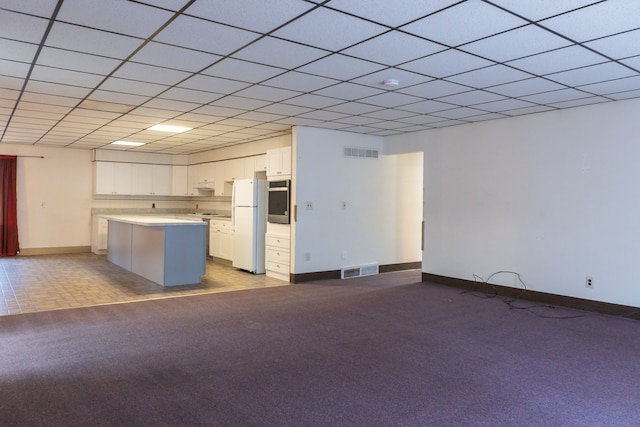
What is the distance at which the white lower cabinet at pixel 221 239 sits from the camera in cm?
874

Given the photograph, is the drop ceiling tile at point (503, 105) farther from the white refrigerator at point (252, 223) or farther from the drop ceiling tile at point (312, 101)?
the white refrigerator at point (252, 223)

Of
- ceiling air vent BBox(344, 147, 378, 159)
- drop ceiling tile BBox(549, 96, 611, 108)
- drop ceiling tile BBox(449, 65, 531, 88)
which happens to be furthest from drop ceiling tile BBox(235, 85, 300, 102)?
drop ceiling tile BBox(549, 96, 611, 108)

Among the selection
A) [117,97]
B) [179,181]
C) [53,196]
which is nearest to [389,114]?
[117,97]

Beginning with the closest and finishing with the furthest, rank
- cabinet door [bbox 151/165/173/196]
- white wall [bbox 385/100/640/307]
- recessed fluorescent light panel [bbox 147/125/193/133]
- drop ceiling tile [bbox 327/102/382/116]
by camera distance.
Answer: white wall [bbox 385/100/640/307] < drop ceiling tile [bbox 327/102/382/116] < recessed fluorescent light panel [bbox 147/125/193/133] < cabinet door [bbox 151/165/173/196]

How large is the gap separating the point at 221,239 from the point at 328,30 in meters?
6.53

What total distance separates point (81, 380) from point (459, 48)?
373cm

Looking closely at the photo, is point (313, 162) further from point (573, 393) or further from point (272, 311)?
point (573, 393)

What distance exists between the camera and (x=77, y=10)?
9.37 feet

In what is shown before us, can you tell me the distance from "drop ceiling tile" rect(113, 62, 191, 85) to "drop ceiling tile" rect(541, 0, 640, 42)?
3.18 metres

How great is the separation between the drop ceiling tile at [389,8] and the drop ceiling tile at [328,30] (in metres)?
0.09

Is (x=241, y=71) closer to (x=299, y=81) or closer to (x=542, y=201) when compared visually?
(x=299, y=81)

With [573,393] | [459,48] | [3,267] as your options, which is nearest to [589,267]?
[573,393]

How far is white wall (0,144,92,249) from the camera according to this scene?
9.69 m

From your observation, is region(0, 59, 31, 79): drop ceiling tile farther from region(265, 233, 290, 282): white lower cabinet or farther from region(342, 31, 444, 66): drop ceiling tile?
region(265, 233, 290, 282): white lower cabinet
